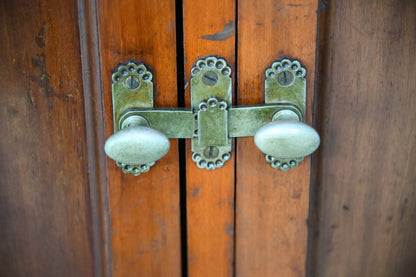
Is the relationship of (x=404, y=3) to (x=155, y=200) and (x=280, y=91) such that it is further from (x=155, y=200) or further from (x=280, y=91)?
(x=155, y=200)

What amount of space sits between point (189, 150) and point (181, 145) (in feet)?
0.05

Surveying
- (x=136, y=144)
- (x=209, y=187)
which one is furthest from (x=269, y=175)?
(x=136, y=144)

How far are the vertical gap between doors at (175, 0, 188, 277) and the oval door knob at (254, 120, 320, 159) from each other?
0.40 ft

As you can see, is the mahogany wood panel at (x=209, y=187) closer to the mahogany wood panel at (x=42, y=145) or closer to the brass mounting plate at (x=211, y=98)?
the brass mounting plate at (x=211, y=98)

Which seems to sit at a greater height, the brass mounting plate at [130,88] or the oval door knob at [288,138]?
the brass mounting plate at [130,88]

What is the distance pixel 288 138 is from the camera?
0.41 metres

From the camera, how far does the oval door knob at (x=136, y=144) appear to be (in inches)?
15.8

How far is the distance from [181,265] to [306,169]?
230 millimetres

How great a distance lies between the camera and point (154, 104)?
0.47m

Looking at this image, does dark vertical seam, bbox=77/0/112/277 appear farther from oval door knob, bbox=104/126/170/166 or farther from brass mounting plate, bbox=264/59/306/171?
brass mounting plate, bbox=264/59/306/171

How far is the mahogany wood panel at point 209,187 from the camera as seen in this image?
17.9 inches

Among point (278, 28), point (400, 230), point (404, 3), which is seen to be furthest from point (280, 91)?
point (400, 230)

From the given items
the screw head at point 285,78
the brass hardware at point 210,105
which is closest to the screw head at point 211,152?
the brass hardware at point 210,105

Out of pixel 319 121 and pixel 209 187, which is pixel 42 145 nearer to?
pixel 209 187
